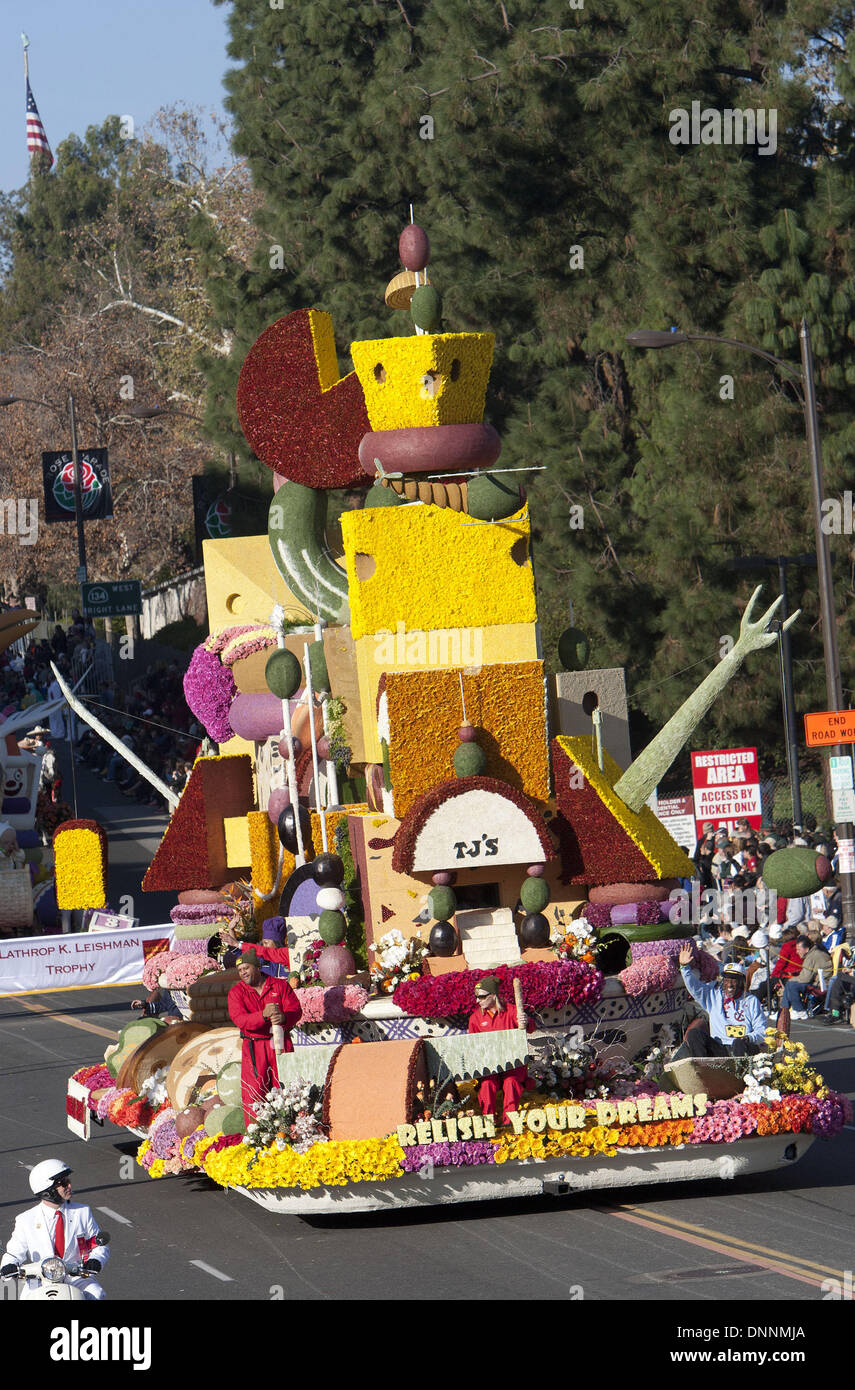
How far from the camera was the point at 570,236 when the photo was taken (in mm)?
38688

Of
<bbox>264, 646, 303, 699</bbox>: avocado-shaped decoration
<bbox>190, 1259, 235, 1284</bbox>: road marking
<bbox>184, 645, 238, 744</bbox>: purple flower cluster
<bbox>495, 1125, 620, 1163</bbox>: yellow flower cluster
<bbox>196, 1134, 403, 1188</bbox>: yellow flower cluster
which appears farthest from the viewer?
<bbox>184, 645, 238, 744</bbox>: purple flower cluster

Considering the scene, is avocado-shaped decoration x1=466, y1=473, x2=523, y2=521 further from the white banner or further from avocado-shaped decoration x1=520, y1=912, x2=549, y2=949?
the white banner

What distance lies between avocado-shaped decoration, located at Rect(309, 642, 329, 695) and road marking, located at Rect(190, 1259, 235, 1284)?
19.7 ft

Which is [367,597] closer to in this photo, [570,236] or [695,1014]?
[695,1014]

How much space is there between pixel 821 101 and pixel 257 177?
15999mm

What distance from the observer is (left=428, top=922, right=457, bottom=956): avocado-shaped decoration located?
15211 mm

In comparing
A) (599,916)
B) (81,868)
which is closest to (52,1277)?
(599,916)

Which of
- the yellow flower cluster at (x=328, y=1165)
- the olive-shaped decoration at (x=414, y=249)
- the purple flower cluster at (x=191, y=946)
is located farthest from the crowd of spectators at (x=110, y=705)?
the yellow flower cluster at (x=328, y=1165)

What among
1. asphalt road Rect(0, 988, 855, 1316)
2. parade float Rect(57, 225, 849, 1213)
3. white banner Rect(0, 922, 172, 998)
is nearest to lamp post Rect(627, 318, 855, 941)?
parade float Rect(57, 225, 849, 1213)

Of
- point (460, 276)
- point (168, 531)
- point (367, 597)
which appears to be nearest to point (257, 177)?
point (460, 276)

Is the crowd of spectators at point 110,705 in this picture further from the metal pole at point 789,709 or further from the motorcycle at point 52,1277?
the motorcycle at point 52,1277

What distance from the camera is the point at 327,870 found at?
15.8m

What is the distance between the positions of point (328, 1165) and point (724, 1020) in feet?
17.0

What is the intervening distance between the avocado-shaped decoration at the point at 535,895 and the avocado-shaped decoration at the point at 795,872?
187cm
